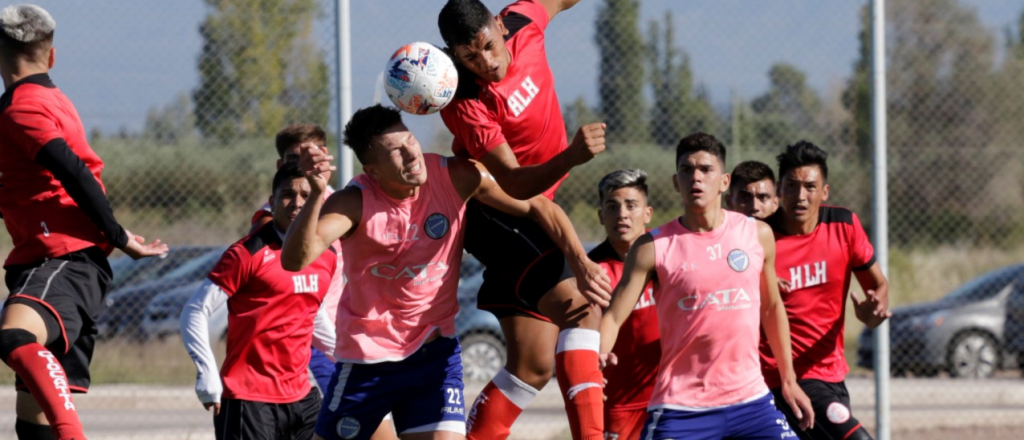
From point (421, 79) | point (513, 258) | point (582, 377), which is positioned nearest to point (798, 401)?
point (582, 377)

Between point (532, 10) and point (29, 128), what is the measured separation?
2165 millimetres

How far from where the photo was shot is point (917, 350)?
12.2m

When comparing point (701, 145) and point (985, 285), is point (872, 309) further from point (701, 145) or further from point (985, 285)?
point (985, 285)

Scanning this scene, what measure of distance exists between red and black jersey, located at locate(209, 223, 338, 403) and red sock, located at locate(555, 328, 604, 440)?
144cm

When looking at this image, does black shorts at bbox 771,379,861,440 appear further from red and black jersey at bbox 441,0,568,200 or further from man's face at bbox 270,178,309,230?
man's face at bbox 270,178,309,230

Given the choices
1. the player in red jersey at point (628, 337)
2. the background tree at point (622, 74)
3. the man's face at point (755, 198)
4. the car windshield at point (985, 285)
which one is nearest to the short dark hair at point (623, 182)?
the player in red jersey at point (628, 337)

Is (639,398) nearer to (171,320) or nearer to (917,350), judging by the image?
(171,320)

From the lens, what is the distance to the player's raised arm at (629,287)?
5.12 metres

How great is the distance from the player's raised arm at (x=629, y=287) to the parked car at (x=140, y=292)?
5.30 meters

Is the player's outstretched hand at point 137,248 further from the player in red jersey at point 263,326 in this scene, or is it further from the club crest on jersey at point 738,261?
the club crest on jersey at point 738,261

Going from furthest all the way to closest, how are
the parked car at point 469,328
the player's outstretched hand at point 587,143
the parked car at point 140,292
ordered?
the parked car at point 469,328 → the parked car at point 140,292 → the player's outstretched hand at point 587,143

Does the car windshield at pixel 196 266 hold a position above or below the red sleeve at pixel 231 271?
below

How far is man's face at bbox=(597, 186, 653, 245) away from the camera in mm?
6023

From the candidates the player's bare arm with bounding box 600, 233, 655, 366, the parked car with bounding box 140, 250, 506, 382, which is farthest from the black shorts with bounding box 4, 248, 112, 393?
the parked car with bounding box 140, 250, 506, 382
